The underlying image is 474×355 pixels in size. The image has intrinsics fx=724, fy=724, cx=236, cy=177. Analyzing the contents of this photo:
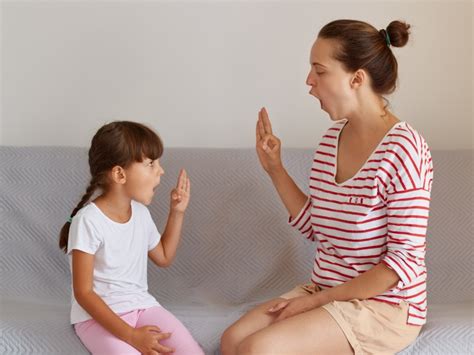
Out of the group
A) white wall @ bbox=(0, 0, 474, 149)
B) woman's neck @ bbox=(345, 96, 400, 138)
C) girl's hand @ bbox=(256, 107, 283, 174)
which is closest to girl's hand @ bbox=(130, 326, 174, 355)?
girl's hand @ bbox=(256, 107, 283, 174)

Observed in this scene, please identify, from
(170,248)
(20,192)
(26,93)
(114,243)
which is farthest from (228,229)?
(26,93)

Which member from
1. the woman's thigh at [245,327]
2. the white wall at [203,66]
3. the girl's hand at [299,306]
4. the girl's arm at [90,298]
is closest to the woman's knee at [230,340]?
the woman's thigh at [245,327]

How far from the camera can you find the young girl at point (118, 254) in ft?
5.53

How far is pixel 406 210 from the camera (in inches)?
62.6

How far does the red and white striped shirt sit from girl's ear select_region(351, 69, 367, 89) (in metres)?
0.13

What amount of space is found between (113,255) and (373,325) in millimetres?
641

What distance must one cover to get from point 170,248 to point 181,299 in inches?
9.3

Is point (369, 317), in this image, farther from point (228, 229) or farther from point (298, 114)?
point (298, 114)

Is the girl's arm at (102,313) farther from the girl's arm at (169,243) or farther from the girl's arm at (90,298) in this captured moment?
the girl's arm at (169,243)

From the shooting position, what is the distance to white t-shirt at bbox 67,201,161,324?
1729 millimetres

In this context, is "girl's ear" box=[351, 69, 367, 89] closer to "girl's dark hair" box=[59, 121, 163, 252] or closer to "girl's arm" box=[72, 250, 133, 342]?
"girl's dark hair" box=[59, 121, 163, 252]

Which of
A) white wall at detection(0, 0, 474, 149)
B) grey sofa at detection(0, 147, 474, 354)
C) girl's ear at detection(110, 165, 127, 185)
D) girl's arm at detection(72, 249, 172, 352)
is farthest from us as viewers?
white wall at detection(0, 0, 474, 149)

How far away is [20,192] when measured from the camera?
2.16 metres

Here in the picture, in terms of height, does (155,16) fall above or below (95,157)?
above
